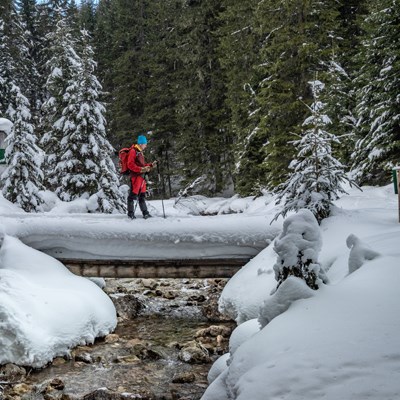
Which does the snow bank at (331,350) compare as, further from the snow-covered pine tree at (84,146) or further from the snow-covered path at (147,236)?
the snow-covered pine tree at (84,146)

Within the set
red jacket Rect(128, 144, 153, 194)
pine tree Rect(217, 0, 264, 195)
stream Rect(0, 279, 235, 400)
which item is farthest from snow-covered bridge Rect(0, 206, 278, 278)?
pine tree Rect(217, 0, 264, 195)

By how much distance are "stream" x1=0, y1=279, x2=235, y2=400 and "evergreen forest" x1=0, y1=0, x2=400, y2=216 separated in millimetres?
3738

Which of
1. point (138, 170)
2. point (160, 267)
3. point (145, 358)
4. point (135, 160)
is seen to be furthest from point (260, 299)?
point (135, 160)

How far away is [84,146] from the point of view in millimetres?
18453

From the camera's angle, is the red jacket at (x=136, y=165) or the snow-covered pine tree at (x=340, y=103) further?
the snow-covered pine tree at (x=340, y=103)

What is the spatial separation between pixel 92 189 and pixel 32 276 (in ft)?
31.2

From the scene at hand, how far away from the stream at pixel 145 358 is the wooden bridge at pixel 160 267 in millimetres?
838

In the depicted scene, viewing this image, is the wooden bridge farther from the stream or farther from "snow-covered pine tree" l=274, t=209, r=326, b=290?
"snow-covered pine tree" l=274, t=209, r=326, b=290

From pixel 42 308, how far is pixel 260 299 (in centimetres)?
436

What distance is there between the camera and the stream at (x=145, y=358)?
6781 mm

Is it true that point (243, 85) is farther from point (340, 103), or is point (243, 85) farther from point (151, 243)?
point (151, 243)

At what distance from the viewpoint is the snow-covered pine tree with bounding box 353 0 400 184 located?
13406 millimetres

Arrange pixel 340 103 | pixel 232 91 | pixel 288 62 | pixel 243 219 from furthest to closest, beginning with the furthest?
pixel 232 91, pixel 340 103, pixel 288 62, pixel 243 219

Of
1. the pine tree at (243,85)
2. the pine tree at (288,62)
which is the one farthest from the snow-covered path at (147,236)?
the pine tree at (243,85)
